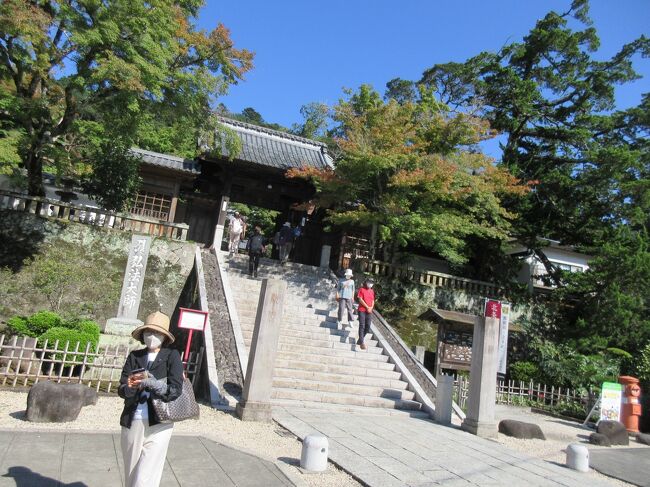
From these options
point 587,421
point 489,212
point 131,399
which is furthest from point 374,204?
point 131,399

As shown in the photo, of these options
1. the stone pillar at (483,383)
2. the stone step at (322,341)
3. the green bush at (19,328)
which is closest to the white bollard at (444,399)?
the stone pillar at (483,383)

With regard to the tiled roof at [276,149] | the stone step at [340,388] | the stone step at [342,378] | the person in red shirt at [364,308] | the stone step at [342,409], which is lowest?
the stone step at [342,409]

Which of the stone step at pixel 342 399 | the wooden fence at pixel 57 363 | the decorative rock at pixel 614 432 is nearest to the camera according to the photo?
the wooden fence at pixel 57 363

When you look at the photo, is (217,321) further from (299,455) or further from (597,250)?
(597,250)

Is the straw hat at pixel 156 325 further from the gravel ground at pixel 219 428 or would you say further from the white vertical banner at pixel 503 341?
the white vertical banner at pixel 503 341

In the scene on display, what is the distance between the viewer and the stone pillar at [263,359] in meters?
7.22

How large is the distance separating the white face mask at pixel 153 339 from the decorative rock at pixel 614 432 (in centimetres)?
1006

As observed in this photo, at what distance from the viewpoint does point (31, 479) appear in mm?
4109

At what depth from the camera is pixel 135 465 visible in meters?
3.54

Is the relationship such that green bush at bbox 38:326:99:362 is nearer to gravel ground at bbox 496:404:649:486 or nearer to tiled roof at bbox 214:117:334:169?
gravel ground at bbox 496:404:649:486

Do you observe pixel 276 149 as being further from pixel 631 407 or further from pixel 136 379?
pixel 136 379

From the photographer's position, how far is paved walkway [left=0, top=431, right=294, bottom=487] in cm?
425

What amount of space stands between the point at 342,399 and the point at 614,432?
6058 millimetres

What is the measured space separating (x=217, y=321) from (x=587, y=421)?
973 cm
